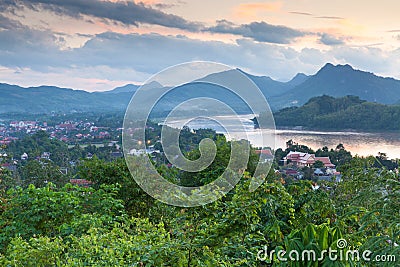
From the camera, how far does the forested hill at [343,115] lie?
35487 millimetres

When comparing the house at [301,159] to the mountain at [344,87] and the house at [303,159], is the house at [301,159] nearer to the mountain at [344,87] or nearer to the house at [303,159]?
the house at [303,159]

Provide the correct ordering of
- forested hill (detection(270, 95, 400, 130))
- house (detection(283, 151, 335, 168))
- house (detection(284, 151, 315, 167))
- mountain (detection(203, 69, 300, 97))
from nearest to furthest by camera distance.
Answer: mountain (detection(203, 69, 300, 97)) → house (detection(283, 151, 335, 168)) → house (detection(284, 151, 315, 167)) → forested hill (detection(270, 95, 400, 130))

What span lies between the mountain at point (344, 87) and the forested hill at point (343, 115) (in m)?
21.2

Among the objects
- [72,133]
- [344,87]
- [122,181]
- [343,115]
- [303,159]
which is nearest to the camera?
[122,181]

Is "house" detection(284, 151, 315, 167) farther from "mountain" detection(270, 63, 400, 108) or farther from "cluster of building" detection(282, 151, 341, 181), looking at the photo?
"mountain" detection(270, 63, 400, 108)

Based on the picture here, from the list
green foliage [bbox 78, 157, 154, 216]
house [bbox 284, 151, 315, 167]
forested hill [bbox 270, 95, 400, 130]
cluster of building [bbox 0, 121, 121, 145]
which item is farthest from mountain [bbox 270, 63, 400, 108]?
green foliage [bbox 78, 157, 154, 216]

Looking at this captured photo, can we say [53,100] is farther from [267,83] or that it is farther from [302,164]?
[302,164]

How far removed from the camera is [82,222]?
3592mm

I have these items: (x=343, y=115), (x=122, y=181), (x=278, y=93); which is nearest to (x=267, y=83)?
(x=278, y=93)

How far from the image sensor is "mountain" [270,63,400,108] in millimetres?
70238

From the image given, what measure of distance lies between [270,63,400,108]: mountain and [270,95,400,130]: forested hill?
2116 cm

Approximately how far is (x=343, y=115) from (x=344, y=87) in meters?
39.6

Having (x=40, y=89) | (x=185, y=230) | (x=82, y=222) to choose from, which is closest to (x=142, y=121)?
(x=82, y=222)

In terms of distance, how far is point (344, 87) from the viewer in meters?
75.7
